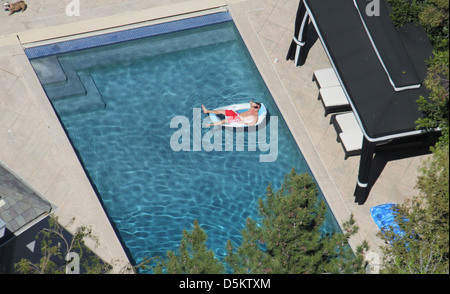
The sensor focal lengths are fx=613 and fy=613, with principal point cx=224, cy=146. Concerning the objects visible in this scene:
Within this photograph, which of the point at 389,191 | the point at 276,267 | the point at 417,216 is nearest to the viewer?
the point at 276,267

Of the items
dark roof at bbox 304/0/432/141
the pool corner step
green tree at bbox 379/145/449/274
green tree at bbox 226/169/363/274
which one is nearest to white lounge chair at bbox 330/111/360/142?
dark roof at bbox 304/0/432/141

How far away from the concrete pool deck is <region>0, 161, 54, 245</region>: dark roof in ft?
7.95

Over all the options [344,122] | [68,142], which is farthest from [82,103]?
[344,122]

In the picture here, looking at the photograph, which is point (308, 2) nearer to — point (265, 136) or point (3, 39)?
point (265, 136)

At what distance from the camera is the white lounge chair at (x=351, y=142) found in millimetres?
19984

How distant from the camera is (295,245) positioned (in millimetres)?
13953

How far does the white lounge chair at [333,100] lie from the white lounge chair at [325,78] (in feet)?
0.72

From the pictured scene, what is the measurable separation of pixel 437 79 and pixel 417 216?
12.5 ft

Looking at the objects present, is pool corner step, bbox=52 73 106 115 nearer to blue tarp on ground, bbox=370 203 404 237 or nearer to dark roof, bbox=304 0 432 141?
dark roof, bbox=304 0 432 141
